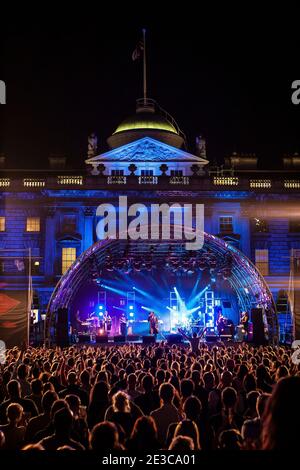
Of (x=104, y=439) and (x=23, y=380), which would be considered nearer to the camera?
(x=104, y=439)

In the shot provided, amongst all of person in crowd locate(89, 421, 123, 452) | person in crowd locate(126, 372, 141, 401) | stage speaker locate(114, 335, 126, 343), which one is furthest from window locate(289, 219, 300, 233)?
person in crowd locate(89, 421, 123, 452)

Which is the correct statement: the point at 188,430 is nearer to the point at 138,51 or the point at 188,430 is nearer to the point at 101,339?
the point at 101,339

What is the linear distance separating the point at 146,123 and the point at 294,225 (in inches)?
671

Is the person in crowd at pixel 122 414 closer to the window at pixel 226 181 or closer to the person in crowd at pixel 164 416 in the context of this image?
the person in crowd at pixel 164 416

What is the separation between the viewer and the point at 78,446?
6.23m

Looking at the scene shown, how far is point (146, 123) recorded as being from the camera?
53438 mm

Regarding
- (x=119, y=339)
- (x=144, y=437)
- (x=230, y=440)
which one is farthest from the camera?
(x=119, y=339)

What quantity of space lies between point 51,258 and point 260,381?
34926 millimetres

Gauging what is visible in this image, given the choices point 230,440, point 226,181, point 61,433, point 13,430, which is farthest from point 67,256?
point 230,440

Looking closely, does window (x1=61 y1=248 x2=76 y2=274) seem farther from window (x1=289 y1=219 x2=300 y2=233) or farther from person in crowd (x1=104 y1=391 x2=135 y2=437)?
person in crowd (x1=104 y1=391 x2=135 y2=437)

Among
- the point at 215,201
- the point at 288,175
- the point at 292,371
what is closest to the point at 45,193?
the point at 215,201

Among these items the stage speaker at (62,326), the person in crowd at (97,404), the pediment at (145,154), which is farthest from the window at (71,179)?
the person in crowd at (97,404)

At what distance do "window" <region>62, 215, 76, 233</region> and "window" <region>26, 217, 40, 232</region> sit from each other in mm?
2243

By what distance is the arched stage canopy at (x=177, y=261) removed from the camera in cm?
3159
